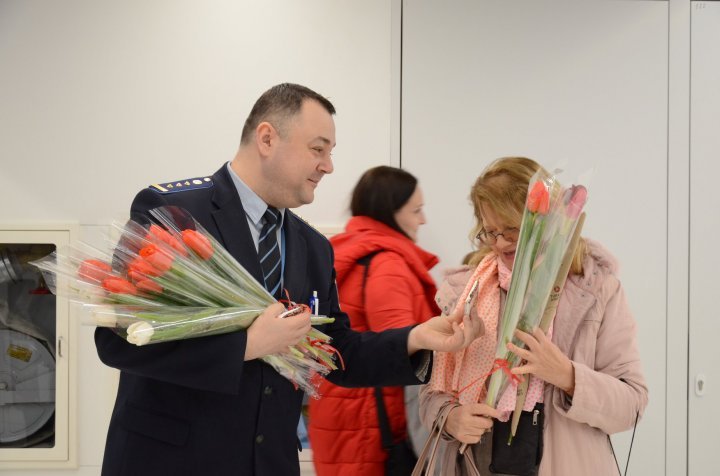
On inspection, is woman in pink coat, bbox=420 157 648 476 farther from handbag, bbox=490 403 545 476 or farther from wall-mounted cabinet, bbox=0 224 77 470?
wall-mounted cabinet, bbox=0 224 77 470

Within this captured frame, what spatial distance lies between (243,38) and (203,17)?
202mm

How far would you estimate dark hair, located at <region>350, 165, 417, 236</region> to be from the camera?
2.62 metres

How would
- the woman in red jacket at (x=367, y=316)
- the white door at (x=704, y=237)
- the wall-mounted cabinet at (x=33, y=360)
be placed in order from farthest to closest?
the white door at (x=704, y=237) → the wall-mounted cabinet at (x=33, y=360) → the woman in red jacket at (x=367, y=316)

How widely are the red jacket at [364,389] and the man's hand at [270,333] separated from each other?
34.0 inches

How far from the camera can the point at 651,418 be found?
11.0 ft

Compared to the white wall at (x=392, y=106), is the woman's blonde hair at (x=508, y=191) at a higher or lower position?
lower

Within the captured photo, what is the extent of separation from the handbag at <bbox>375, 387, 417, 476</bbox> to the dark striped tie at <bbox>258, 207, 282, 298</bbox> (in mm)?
849

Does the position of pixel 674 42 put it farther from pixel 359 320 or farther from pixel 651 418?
pixel 359 320

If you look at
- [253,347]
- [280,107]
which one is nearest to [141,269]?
[253,347]

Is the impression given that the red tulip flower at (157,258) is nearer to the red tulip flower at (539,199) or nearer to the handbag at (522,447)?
the red tulip flower at (539,199)

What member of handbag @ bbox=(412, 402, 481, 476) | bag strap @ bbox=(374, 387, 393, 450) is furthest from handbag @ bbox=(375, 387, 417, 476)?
handbag @ bbox=(412, 402, 481, 476)

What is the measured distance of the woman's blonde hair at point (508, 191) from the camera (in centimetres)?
184

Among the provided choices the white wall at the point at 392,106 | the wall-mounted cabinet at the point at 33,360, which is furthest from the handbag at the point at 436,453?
the wall-mounted cabinet at the point at 33,360

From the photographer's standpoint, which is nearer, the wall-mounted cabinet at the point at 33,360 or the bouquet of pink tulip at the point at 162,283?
the bouquet of pink tulip at the point at 162,283
